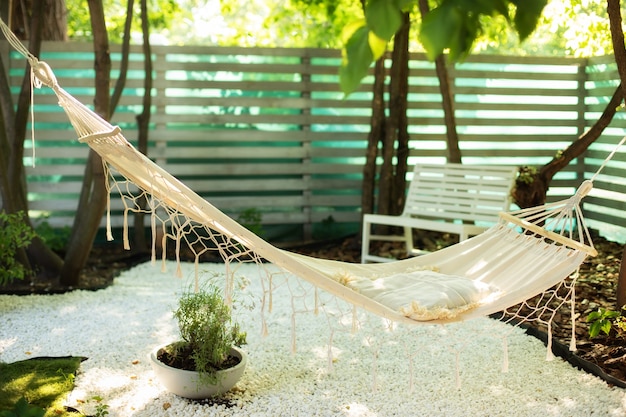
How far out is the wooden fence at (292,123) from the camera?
510cm

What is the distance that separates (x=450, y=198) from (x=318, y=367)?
6.69 feet

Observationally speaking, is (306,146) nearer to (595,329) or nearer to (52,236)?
(52,236)

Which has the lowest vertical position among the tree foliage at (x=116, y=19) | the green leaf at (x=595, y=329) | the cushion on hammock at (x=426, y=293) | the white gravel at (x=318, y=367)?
the white gravel at (x=318, y=367)

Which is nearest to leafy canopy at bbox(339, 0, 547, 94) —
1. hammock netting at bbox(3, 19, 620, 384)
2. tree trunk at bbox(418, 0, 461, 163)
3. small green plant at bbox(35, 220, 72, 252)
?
hammock netting at bbox(3, 19, 620, 384)

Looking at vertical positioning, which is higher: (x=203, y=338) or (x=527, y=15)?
(x=527, y=15)

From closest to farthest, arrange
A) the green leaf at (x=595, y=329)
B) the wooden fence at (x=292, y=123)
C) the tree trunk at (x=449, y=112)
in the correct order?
the green leaf at (x=595, y=329) < the tree trunk at (x=449, y=112) < the wooden fence at (x=292, y=123)

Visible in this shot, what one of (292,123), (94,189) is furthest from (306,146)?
(94,189)

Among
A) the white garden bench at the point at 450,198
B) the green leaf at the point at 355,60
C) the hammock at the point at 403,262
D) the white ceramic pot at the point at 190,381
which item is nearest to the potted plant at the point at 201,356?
the white ceramic pot at the point at 190,381

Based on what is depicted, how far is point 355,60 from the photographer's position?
0.96 m

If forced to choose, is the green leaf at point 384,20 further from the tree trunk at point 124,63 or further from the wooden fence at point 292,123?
the wooden fence at point 292,123

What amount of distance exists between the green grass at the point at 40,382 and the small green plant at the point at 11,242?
998mm

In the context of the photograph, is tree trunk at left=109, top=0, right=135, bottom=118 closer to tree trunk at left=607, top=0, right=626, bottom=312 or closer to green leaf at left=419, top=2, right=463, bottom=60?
tree trunk at left=607, top=0, right=626, bottom=312

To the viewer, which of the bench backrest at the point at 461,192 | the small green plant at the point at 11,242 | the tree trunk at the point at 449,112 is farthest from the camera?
the tree trunk at the point at 449,112

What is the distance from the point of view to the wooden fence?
16.7ft
